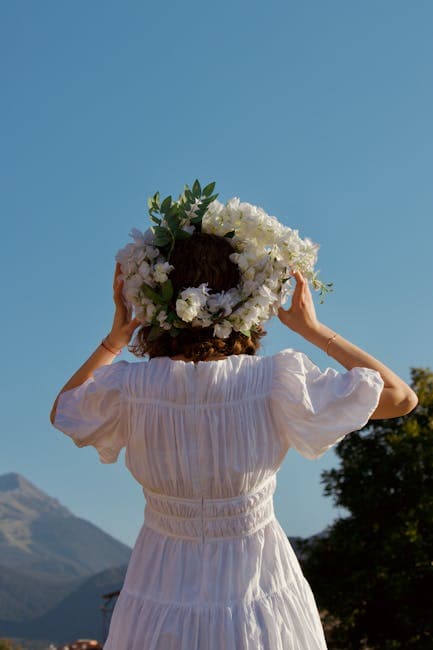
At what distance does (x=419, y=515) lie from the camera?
83.8ft

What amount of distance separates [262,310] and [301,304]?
7.5 inches

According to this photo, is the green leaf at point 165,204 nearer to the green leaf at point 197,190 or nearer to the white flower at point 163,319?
the green leaf at point 197,190

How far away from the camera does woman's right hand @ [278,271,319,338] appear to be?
12.3 feet

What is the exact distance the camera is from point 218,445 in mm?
3580

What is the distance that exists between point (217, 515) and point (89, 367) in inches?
32.9

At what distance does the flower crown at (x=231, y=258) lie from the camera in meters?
3.64

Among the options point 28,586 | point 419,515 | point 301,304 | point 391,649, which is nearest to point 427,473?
point 419,515

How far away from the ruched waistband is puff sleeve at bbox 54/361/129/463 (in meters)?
0.33

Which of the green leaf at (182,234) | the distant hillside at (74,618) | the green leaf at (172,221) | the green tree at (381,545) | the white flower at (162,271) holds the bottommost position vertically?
the white flower at (162,271)

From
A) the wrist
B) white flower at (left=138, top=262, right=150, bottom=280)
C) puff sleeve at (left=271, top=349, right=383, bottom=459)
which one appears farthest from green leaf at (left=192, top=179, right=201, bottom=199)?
puff sleeve at (left=271, top=349, right=383, bottom=459)

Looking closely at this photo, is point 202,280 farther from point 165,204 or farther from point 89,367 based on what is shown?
point 89,367

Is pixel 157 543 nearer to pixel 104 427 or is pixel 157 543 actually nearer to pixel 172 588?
pixel 172 588

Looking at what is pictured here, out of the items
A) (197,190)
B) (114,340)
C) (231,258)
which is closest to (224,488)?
(114,340)

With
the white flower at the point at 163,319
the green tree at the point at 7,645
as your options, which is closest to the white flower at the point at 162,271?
the white flower at the point at 163,319
